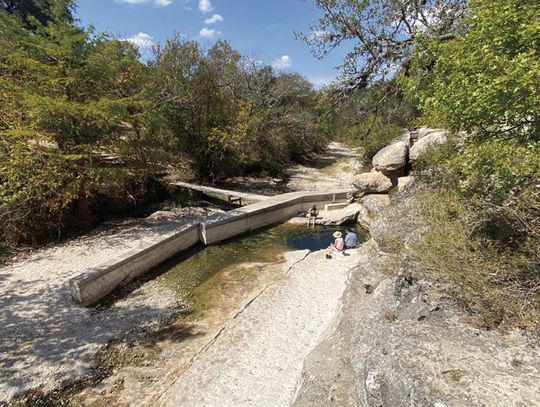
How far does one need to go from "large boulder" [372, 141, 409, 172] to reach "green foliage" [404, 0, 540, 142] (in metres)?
11.3

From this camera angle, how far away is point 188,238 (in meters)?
10.6

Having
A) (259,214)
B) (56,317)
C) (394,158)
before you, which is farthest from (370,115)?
(56,317)

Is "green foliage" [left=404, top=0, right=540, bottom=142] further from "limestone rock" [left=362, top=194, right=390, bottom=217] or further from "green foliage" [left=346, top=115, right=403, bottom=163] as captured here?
"green foliage" [left=346, top=115, right=403, bottom=163]

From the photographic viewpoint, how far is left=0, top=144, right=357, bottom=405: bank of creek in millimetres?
5090

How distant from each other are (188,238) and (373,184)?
9.82 m

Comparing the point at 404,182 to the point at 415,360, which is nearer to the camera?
the point at 415,360

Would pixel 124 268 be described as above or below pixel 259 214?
below

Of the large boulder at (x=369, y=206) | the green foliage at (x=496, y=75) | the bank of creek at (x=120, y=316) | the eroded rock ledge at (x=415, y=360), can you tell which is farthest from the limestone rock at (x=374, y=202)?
the green foliage at (x=496, y=75)

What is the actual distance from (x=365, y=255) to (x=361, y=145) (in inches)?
481

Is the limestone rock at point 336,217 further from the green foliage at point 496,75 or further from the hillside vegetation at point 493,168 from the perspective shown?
the green foliage at point 496,75

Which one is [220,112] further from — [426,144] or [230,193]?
[426,144]

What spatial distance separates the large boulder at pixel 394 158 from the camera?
15.3m

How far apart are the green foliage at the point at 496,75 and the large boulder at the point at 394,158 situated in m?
11.3

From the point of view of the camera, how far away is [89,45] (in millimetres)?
9672
